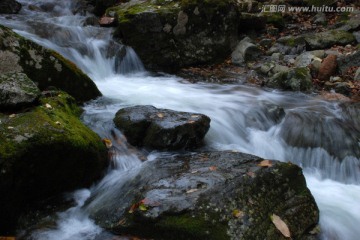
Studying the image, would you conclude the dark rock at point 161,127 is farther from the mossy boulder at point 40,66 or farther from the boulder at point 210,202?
the mossy boulder at point 40,66

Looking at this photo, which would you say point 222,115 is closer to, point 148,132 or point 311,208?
point 148,132

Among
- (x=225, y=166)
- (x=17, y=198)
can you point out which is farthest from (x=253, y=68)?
(x=17, y=198)

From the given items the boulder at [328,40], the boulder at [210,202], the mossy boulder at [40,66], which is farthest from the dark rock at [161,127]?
the boulder at [328,40]

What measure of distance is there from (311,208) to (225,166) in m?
0.98

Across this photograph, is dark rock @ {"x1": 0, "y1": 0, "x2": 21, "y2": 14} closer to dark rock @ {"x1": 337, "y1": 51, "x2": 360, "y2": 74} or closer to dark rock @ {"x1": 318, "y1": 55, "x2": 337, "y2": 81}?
dark rock @ {"x1": 318, "y1": 55, "x2": 337, "y2": 81}

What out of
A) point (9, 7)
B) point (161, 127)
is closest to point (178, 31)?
point (9, 7)

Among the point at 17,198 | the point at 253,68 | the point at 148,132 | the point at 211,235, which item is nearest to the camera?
the point at 211,235

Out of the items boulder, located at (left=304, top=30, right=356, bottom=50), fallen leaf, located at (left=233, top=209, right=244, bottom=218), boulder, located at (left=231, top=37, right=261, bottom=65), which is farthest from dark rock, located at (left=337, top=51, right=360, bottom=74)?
fallen leaf, located at (left=233, top=209, right=244, bottom=218)

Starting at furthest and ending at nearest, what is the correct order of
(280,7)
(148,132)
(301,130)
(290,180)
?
(280,7)
(301,130)
(148,132)
(290,180)

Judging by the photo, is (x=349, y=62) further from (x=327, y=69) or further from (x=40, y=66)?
(x=40, y=66)

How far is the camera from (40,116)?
4059 millimetres

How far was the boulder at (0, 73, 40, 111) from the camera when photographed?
419 centimetres

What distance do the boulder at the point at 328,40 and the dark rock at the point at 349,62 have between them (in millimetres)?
1225

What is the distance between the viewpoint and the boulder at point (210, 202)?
331cm
